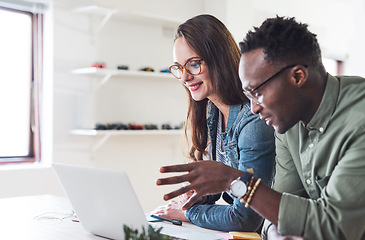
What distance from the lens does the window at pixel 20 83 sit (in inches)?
132

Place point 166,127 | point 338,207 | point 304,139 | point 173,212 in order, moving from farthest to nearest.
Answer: point 166,127 → point 173,212 → point 304,139 → point 338,207

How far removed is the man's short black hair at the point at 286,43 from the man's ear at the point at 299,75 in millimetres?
24

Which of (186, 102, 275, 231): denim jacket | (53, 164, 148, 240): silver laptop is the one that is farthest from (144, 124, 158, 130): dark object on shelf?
(53, 164, 148, 240): silver laptop

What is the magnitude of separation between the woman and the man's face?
390 millimetres

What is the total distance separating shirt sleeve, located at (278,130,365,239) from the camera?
1107 mm

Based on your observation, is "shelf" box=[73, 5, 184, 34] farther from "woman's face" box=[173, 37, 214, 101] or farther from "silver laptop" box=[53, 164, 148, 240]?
"silver laptop" box=[53, 164, 148, 240]

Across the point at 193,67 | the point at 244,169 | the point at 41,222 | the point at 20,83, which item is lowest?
the point at 41,222

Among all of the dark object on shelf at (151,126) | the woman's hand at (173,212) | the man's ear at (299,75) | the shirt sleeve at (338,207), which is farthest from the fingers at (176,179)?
the dark object on shelf at (151,126)

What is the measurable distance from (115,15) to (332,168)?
272 centimetres

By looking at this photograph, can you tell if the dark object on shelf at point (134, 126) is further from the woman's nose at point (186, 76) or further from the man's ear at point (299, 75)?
the man's ear at point (299, 75)

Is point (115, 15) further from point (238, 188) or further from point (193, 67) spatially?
point (238, 188)

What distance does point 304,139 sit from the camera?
1.33 m

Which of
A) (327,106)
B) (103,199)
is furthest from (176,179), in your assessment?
(327,106)

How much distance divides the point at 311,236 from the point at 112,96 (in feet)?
9.08
